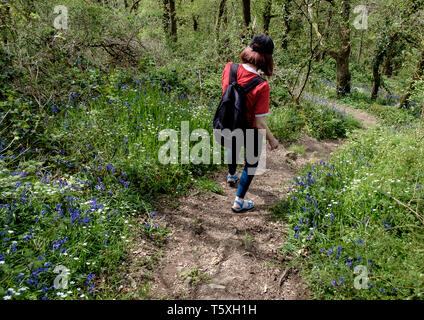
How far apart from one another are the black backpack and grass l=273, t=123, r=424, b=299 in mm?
1387

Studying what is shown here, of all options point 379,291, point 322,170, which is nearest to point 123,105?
point 322,170

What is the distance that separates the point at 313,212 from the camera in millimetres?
3568

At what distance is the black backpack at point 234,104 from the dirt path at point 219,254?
1314mm

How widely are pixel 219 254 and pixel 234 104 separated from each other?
1789 millimetres

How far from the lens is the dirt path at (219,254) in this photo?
2738 millimetres

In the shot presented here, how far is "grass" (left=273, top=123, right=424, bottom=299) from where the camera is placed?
99.8 inches

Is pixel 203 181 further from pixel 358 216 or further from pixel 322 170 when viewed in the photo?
pixel 358 216

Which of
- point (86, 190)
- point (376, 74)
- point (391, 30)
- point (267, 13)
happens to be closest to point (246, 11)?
point (391, 30)

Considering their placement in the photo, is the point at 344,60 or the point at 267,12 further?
the point at 267,12

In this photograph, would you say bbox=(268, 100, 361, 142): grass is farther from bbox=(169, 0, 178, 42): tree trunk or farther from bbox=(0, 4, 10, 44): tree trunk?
bbox=(169, 0, 178, 42): tree trunk

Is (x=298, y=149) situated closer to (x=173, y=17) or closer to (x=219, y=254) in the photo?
(x=219, y=254)

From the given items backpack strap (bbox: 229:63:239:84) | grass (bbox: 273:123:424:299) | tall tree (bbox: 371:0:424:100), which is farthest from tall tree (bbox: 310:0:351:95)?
backpack strap (bbox: 229:63:239:84)

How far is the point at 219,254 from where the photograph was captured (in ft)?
10.5
